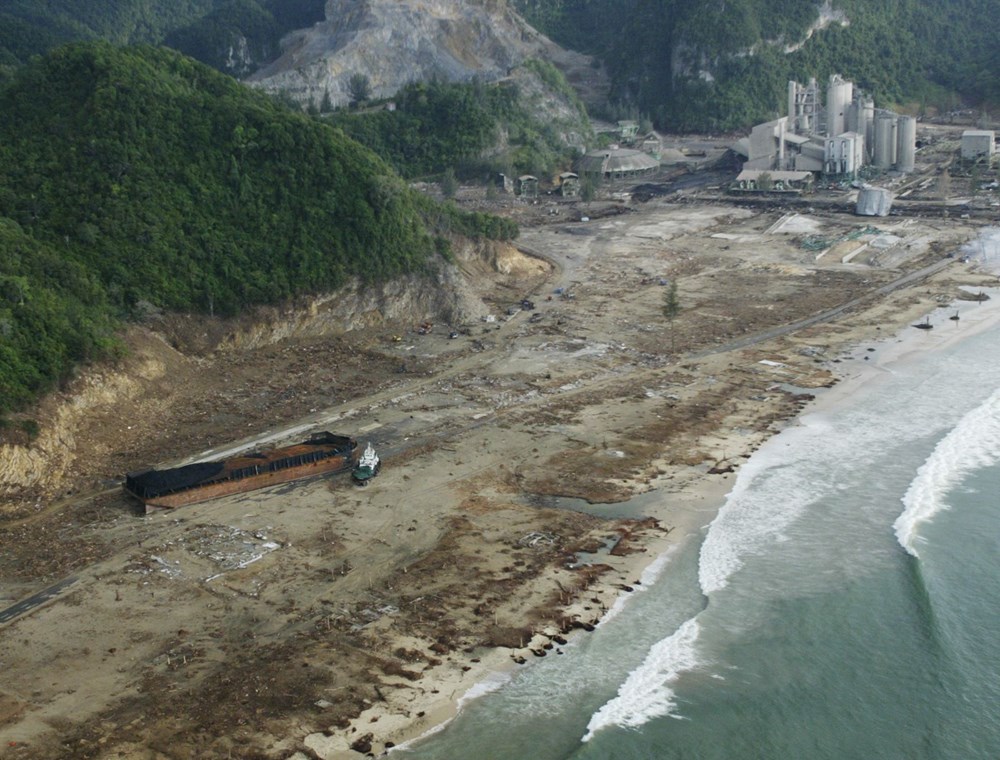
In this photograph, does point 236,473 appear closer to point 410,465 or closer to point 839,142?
point 410,465

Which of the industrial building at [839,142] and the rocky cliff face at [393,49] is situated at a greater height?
the rocky cliff face at [393,49]

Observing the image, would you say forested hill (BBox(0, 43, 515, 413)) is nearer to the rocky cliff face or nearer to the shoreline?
the shoreline

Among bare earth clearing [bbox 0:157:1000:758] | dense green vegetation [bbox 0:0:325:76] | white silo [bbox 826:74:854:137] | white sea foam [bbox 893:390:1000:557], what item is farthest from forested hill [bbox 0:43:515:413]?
dense green vegetation [bbox 0:0:325:76]

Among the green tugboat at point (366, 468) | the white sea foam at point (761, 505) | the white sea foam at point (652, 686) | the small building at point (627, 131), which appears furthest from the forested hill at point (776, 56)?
the white sea foam at point (652, 686)

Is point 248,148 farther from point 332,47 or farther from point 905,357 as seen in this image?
point 332,47

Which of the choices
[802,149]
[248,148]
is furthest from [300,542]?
[802,149]

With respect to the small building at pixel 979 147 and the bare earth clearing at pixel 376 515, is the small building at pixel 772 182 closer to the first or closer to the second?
the small building at pixel 979 147

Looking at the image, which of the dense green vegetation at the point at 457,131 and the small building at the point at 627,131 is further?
the small building at the point at 627,131

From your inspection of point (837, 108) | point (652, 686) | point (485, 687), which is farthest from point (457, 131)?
point (652, 686)
